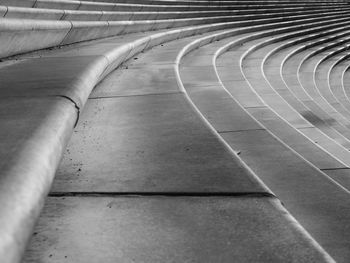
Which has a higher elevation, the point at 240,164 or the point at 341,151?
the point at 240,164

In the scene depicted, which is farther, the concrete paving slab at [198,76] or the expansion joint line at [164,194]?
the concrete paving slab at [198,76]

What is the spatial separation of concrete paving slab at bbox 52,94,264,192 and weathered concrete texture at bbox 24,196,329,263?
0.51ft

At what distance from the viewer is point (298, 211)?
2.62 meters

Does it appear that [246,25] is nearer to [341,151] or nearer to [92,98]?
[341,151]

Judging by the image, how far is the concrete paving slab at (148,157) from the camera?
2098 millimetres

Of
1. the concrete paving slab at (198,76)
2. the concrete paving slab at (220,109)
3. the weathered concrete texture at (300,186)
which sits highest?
the weathered concrete texture at (300,186)

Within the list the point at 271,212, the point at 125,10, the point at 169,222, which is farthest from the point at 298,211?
the point at 125,10

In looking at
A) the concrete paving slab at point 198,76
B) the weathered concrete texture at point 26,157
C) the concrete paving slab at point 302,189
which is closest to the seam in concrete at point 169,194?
the weathered concrete texture at point 26,157

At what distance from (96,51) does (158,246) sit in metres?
4.08

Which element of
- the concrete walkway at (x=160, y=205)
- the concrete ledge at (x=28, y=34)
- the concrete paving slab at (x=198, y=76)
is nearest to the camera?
the concrete walkway at (x=160, y=205)

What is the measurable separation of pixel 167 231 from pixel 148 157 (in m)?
0.81

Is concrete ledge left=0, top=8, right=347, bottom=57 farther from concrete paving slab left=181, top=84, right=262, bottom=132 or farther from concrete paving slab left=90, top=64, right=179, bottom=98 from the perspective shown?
concrete paving slab left=181, top=84, right=262, bottom=132

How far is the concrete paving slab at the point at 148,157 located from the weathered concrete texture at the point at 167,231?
16 centimetres

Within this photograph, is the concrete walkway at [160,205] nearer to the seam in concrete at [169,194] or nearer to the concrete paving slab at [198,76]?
the seam in concrete at [169,194]
